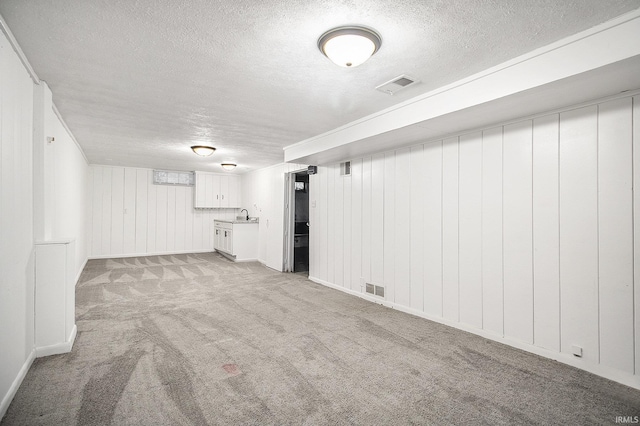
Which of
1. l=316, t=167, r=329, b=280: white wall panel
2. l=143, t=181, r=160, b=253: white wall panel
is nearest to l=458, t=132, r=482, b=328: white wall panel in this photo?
l=316, t=167, r=329, b=280: white wall panel

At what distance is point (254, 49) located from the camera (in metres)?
2.12

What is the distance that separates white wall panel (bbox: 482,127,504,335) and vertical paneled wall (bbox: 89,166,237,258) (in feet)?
26.0

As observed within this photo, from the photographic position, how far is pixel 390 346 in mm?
2881

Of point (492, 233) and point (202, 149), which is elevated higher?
point (202, 149)

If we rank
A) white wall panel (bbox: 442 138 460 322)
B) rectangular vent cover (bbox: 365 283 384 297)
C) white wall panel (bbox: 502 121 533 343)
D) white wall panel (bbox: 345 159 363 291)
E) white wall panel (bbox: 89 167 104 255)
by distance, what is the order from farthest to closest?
white wall panel (bbox: 89 167 104 255)
white wall panel (bbox: 345 159 363 291)
rectangular vent cover (bbox: 365 283 384 297)
white wall panel (bbox: 442 138 460 322)
white wall panel (bbox: 502 121 533 343)

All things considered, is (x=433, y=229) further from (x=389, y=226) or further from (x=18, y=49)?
(x=18, y=49)

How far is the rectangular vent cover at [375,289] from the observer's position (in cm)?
429

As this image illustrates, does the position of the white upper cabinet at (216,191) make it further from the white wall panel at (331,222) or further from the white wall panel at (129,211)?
the white wall panel at (331,222)

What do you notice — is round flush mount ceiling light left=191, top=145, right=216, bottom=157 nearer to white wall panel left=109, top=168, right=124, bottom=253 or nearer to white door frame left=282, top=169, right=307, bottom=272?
white door frame left=282, top=169, right=307, bottom=272

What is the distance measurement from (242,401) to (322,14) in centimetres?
247

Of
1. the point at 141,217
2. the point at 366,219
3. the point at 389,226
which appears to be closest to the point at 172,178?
the point at 141,217

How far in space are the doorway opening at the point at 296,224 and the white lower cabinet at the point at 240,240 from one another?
1.13 meters

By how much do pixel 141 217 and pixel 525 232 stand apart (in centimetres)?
870

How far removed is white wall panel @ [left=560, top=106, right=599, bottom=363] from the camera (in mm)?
2410
